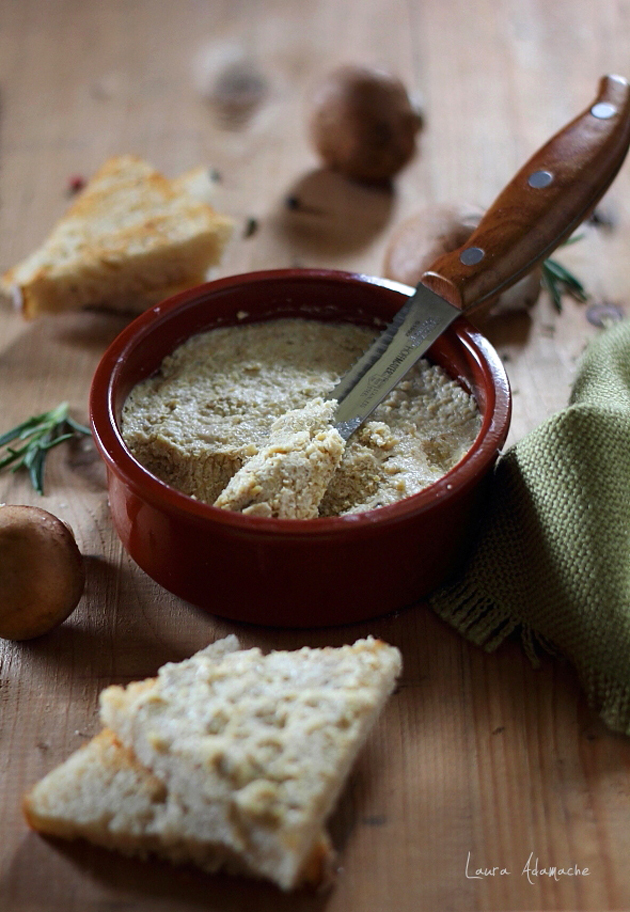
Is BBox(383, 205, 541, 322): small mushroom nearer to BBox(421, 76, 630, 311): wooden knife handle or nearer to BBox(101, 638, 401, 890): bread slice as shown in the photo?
BBox(421, 76, 630, 311): wooden knife handle

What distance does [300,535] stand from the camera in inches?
63.4

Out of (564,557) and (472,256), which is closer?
(564,557)

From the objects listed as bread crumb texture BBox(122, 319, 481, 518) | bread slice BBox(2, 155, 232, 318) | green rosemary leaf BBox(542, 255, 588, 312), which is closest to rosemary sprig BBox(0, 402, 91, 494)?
bread crumb texture BBox(122, 319, 481, 518)

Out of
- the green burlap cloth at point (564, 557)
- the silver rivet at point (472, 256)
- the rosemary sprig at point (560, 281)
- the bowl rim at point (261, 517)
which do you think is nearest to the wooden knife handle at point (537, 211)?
the silver rivet at point (472, 256)

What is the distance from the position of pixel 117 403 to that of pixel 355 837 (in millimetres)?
922

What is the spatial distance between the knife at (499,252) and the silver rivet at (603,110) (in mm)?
23

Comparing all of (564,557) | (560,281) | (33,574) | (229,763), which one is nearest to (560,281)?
(560,281)

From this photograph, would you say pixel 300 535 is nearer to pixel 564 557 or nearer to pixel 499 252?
pixel 564 557

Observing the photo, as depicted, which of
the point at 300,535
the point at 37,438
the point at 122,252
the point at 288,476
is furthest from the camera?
the point at 122,252

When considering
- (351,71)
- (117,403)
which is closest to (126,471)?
(117,403)

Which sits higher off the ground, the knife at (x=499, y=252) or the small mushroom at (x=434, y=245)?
the knife at (x=499, y=252)

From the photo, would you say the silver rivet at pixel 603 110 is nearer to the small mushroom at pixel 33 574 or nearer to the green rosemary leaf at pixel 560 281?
the green rosemary leaf at pixel 560 281

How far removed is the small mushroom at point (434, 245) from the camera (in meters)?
2.38
